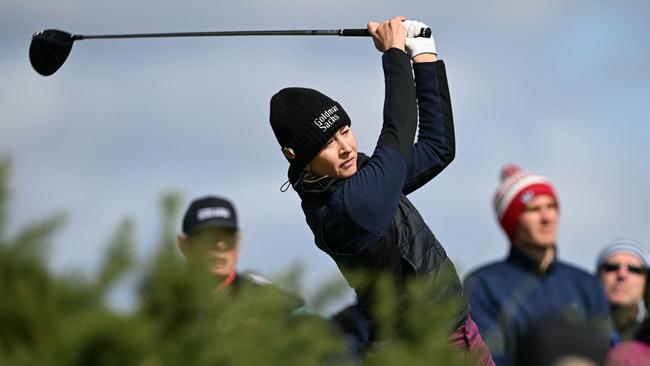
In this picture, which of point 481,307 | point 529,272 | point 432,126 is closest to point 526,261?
point 529,272

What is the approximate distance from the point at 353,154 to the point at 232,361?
3.23 m

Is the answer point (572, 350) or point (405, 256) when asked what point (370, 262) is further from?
point (572, 350)

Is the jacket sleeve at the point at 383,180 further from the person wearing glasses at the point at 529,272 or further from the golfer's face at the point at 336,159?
the person wearing glasses at the point at 529,272

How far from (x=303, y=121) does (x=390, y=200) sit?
68cm

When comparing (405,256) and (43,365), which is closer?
(43,365)

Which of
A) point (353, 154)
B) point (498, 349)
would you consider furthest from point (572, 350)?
point (353, 154)

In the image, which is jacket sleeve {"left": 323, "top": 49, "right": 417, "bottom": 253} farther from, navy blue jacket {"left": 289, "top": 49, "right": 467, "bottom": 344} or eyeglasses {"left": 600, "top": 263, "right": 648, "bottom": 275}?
eyeglasses {"left": 600, "top": 263, "right": 648, "bottom": 275}

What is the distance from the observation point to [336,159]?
6.09m

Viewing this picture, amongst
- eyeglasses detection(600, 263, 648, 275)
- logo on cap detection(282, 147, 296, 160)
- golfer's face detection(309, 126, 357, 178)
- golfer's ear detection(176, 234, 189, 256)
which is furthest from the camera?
eyeglasses detection(600, 263, 648, 275)

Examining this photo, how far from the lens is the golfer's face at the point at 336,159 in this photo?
605 centimetres

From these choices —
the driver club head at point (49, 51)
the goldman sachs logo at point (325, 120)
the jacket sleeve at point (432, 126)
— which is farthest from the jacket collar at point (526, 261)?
the driver club head at point (49, 51)

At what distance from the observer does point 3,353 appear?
2947 millimetres

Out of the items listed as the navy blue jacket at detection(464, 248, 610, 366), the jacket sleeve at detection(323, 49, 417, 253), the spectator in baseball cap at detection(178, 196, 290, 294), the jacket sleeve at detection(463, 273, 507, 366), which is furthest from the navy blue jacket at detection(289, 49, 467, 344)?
the navy blue jacket at detection(464, 248, 610, 366)

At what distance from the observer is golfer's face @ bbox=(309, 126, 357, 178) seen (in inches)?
238
